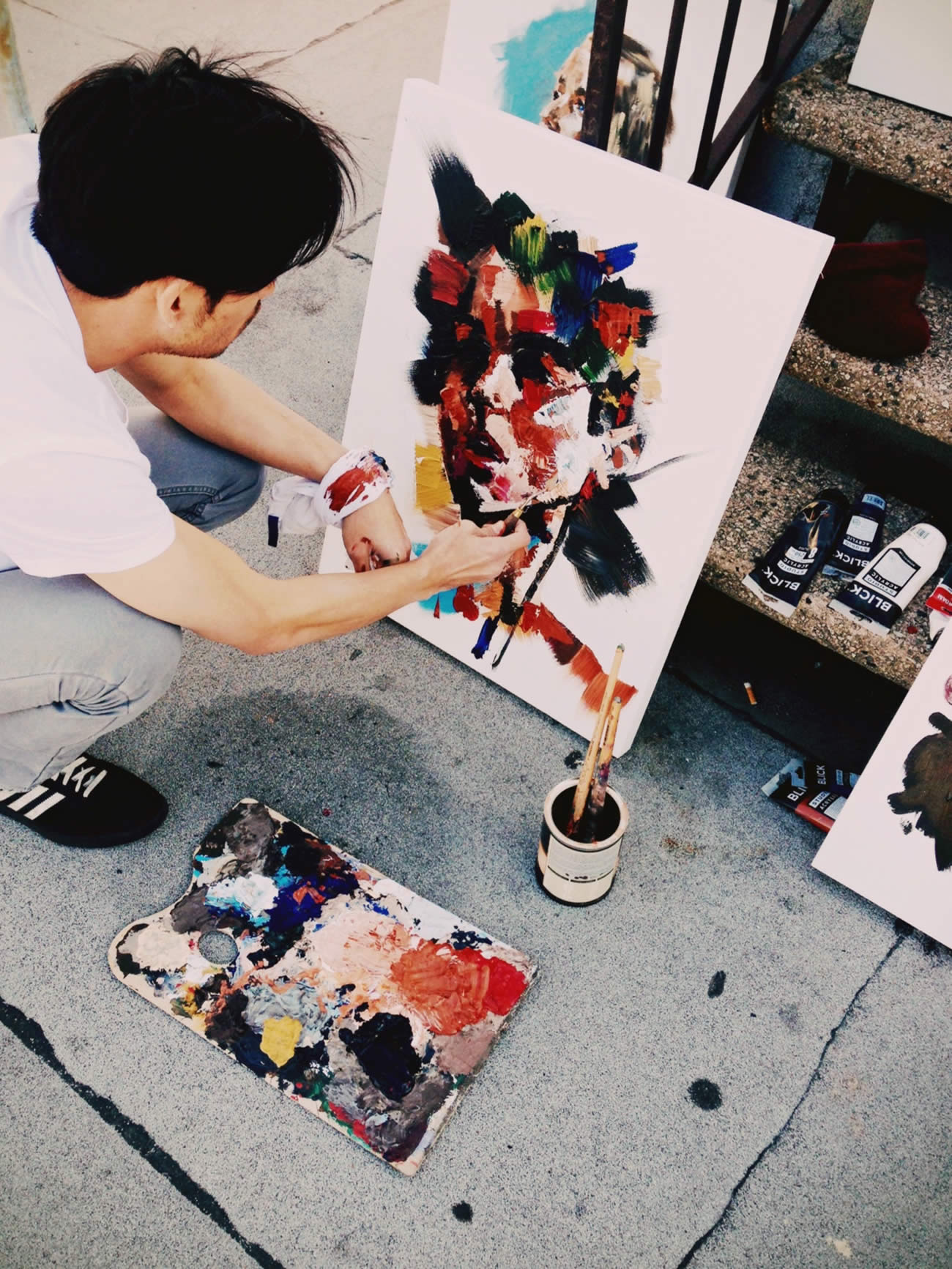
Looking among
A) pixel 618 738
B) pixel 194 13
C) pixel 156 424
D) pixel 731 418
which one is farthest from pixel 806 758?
pixel 194 13

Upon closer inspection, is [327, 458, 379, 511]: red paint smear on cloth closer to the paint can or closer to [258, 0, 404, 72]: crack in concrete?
the paint can

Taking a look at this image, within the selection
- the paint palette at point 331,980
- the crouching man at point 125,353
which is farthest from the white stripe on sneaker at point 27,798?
the paint palette at point 331,980

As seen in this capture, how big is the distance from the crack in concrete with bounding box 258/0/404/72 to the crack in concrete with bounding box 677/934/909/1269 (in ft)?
9.56

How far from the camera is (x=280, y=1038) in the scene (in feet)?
4.27

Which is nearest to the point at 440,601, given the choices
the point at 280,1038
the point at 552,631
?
the point at 552,631

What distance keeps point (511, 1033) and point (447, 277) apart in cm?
100

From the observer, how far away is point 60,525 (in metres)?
1.02

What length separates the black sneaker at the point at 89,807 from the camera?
4.77ft

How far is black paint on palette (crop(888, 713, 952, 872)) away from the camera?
4.26ft

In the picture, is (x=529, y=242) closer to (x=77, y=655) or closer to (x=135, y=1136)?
(x=77, y=655)

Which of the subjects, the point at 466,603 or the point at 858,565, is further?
the point at 466,603

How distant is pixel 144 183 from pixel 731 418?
0.70 meters

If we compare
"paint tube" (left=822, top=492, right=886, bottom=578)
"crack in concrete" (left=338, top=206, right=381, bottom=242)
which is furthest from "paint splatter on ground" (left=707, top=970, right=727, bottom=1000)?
"crack in concrete" (left=338, top=206, right=381, bottom=242)

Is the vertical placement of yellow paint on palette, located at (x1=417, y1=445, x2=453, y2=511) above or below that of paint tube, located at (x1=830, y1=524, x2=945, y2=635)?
below
